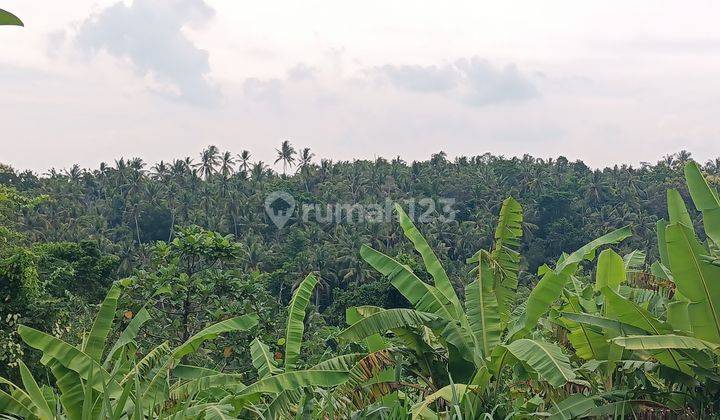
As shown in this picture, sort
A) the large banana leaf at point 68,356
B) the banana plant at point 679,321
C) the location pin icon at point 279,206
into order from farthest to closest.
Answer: the location pin icon at point 279,206 < the banana plant at point 679,321 < the large banana leaf at point 68,356

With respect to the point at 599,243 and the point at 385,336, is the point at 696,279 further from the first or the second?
the point at 385,336

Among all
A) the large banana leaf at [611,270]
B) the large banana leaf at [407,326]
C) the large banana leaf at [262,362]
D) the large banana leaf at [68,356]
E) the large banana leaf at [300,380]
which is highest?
the large banana leaf at [611,270]

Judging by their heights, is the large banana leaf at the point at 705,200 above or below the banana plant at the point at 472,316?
above

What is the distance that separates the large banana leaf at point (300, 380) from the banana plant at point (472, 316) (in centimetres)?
46

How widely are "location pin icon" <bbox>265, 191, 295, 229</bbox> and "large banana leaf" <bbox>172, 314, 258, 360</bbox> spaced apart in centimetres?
4965

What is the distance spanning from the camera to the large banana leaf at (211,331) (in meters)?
5.09

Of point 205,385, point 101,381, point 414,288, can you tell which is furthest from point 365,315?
point 101,381

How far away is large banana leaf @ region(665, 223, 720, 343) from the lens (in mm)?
4688

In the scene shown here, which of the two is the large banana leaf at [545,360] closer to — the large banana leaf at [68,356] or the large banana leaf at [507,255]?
the large banana leaf at [507,255]

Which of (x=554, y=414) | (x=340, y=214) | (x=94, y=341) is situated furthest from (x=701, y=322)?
(x=340, y=214)

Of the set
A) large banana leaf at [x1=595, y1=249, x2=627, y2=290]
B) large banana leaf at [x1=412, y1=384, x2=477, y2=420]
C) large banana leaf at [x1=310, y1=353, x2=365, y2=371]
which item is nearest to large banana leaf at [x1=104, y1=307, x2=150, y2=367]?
large banana leaf at [x1=310, y1=353, x2=365, y2=371]

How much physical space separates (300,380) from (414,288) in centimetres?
125

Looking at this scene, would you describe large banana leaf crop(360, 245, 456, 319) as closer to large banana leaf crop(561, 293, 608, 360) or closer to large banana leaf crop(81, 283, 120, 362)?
large banana leaf crop(561, 293, 608, 360)

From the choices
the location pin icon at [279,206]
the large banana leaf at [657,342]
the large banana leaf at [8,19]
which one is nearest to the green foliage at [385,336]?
the large banana leaf at [657,342]
